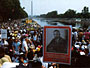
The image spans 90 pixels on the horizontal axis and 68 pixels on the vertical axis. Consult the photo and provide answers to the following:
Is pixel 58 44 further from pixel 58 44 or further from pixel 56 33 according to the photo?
pixel 56 33

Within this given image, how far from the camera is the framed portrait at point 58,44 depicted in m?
3.31

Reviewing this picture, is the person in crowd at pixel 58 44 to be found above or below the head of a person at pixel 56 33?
below

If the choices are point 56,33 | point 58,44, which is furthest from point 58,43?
point 56,33

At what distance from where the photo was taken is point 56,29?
132 inches

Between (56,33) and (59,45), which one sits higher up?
(56,33)

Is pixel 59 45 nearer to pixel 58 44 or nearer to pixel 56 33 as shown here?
pixel 58 44

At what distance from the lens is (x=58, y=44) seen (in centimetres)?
336

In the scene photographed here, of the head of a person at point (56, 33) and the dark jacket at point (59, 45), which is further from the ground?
the head of a person at point (56, 33)

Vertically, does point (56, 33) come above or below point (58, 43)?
above

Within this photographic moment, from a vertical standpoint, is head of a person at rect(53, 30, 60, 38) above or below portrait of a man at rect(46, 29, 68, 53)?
above

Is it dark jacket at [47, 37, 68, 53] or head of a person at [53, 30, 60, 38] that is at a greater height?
head of a person at [53, 30, 60, 38]

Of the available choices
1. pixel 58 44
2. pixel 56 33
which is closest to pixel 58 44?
pixel 58 44

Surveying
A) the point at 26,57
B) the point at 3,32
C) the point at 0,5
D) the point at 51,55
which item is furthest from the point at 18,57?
the point at 0,5

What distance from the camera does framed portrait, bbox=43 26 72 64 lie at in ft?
10.9
